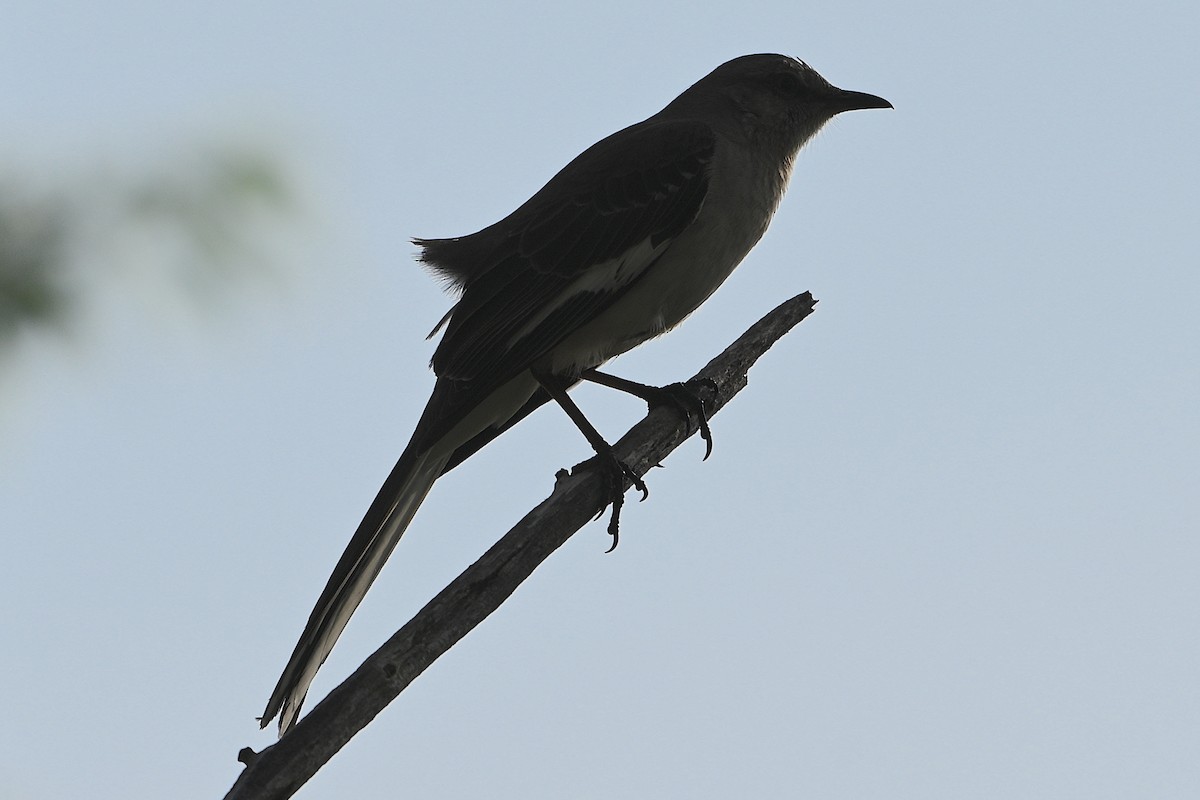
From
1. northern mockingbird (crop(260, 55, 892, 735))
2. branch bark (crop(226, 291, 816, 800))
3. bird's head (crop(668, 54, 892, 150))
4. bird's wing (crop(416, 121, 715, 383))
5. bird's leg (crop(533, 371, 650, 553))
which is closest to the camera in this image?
branch bark (crop(226, 291, 816, 800))

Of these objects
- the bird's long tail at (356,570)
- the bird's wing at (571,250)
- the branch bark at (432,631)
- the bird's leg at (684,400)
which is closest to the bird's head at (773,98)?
the bird's wing at (571,250)

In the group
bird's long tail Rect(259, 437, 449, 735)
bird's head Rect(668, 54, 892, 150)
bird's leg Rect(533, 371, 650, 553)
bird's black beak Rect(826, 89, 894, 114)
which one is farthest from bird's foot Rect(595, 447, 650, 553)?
bird's black beak Rect(826, 89, 894, 114)

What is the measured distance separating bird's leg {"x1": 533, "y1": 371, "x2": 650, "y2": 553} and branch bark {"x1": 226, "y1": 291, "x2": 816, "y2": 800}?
57 millimetres

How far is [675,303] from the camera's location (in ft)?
18.9

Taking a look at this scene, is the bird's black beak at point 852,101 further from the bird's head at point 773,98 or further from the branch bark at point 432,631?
the branch bark at point 432,631

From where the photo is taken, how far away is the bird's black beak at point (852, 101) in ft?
22.3

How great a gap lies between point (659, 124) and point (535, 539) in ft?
9.14

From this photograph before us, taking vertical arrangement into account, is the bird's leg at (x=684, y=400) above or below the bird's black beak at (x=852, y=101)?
below

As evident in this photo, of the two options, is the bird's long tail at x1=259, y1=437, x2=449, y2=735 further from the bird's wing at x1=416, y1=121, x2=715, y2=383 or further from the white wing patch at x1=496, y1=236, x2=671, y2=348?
the white wing patch at x1=496, y1=236, x2=671, y2=348

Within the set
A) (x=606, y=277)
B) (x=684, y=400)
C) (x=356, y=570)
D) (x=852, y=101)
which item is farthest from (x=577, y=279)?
(x=852, y=101)

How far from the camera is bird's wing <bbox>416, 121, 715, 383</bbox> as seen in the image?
5629 millimetres

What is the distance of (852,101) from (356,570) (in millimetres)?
3674

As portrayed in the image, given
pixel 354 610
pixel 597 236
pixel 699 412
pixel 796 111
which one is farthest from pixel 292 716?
pixel 796 111

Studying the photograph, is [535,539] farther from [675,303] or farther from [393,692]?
[675,303]
